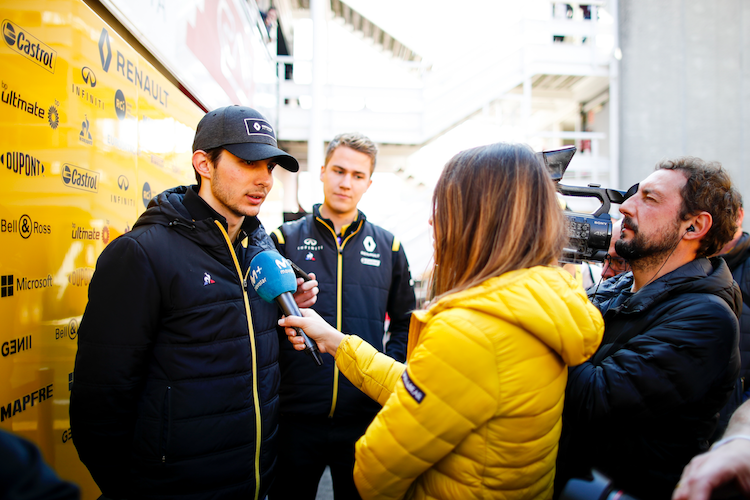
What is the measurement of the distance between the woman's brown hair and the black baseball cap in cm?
85

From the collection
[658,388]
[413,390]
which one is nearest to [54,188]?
[413,390]

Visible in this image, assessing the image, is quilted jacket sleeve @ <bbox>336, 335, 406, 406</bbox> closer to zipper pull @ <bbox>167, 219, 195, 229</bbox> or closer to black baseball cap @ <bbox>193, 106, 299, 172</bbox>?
zipper pull @ <bbox>167, 219, 195, 229</bbox>

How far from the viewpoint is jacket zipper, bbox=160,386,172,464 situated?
145 cm

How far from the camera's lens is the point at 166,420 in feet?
4.80

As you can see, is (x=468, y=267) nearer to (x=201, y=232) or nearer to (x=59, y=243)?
(x=201, y=232)

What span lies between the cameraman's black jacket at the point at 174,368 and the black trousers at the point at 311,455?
42cm

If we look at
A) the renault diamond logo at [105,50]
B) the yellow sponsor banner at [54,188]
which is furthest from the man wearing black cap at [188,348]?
the renault diamond logo at [105,50]

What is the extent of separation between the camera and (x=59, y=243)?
1657 mm

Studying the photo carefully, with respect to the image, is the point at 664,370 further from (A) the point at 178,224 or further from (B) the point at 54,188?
(B) the point at 54,188

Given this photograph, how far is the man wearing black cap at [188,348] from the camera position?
1395mm

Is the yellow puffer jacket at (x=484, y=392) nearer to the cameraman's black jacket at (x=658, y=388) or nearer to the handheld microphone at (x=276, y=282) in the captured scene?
the cameraman's black jacket at (x=658, y=388)

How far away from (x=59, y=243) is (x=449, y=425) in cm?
161

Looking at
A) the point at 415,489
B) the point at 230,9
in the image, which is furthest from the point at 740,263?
the point at 230,9

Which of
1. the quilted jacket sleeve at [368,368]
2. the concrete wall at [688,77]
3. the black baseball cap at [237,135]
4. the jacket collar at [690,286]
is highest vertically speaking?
the concrete wall at [688,77]
